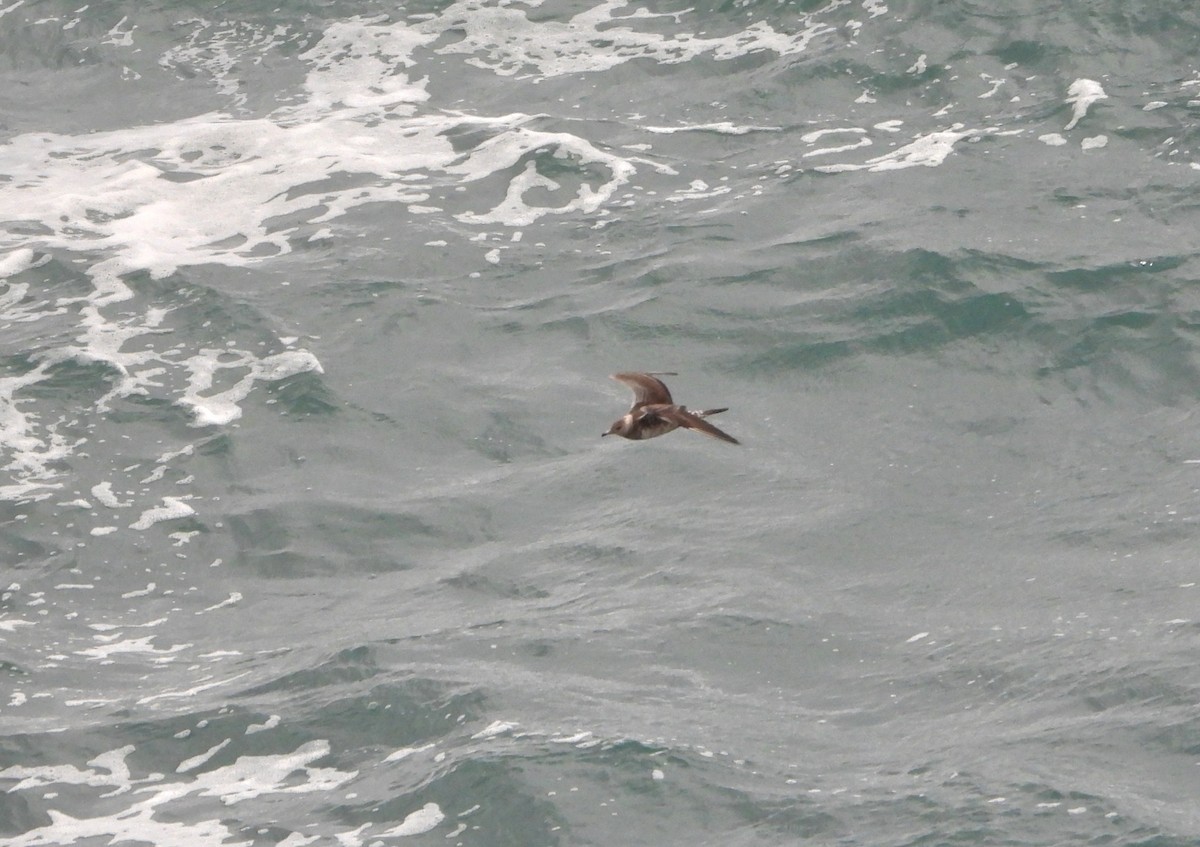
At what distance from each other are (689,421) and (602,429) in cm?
662

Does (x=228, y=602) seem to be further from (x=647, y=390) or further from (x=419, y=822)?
(x=647, y=390)

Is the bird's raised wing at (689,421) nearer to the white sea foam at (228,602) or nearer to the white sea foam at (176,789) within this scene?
the white sea foam at (176,789)

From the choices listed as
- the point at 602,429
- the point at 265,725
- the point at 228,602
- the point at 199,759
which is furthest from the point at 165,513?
the point at 602,429

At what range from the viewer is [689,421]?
1421 cm

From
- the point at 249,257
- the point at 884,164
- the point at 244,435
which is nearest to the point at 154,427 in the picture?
the point at 244,435

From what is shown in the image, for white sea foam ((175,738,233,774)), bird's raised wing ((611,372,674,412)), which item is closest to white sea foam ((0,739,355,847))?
white sea foam ((175,738,233,774))

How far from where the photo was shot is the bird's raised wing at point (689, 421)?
45.6 ft

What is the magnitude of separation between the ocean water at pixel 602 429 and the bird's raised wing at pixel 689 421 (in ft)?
10.7

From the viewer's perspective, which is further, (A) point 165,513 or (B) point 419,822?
(A) point 165,513

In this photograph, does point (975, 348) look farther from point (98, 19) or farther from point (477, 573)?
point (98, 19)

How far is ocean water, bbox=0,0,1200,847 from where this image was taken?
16.3 meters

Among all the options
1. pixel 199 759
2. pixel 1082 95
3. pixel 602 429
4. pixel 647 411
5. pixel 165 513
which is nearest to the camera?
pixel 647 411

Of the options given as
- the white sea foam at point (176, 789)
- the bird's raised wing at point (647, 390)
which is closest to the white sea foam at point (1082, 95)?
the bird's raised wing at point (647, 390)

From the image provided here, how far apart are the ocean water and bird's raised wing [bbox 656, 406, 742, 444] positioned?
325 cm
